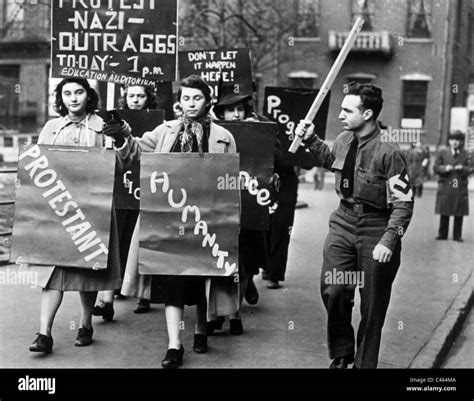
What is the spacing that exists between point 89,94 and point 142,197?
958 millimetres

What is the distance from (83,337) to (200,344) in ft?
2.66

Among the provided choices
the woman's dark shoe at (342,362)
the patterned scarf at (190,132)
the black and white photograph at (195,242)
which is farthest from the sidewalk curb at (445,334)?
the patterned scarf at (190,132)

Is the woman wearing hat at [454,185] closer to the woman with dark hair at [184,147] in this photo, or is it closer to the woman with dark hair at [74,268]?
the woman with dark hair at [184,147]

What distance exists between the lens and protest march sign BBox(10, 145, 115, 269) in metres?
5.14

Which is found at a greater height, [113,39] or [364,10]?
[364,10]

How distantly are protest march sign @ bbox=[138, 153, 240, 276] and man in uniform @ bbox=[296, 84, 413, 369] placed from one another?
603 millimetres

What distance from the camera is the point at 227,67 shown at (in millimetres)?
7988

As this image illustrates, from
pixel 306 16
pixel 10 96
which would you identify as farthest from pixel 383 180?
pixel 306 16

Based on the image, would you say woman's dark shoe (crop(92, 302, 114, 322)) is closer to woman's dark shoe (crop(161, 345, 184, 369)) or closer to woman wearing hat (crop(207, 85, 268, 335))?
woman wearing hat (crop(207, 85, 268, 335))

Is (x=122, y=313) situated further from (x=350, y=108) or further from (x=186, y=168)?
(x=350, y=108)

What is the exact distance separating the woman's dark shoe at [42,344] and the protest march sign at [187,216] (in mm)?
823

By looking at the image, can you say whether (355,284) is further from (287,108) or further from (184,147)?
(287,108)

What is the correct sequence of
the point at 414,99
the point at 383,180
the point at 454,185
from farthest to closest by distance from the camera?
the point at 414,99 < the point at 454,185 < the point at 383,180

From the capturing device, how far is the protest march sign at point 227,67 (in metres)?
7.88
